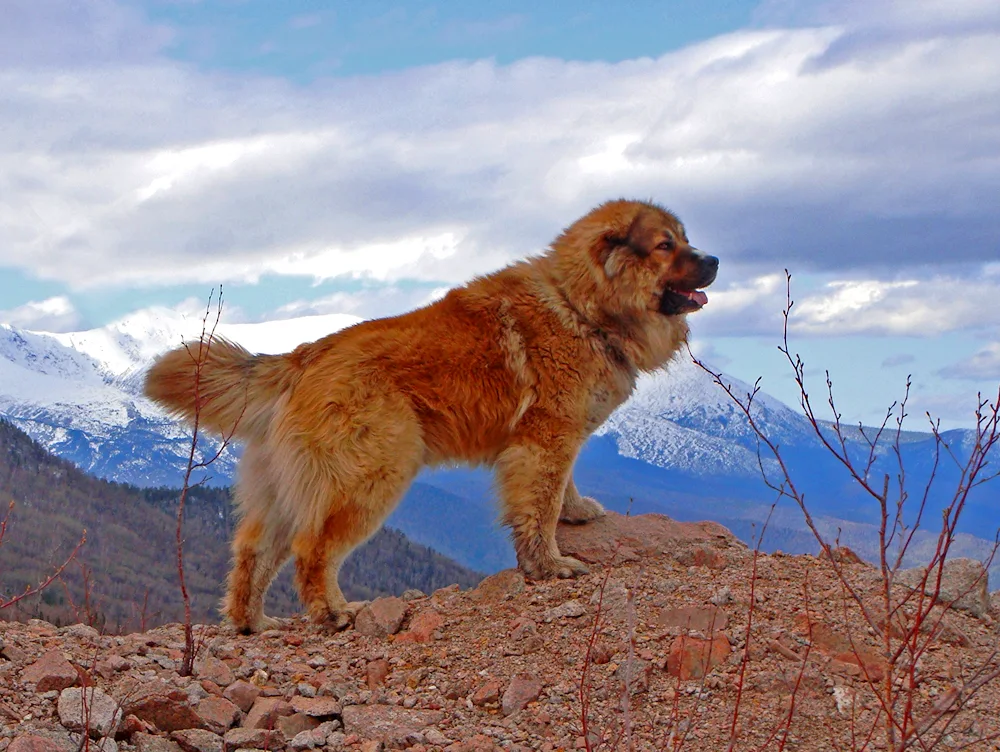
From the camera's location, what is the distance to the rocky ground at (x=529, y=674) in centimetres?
528

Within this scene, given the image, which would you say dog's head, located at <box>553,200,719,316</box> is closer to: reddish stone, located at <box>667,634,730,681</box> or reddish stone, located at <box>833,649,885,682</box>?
reddish stone, located at <box>667,634,730,681</box>

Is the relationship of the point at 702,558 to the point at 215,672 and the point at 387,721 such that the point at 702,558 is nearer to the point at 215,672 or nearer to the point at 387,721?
the point at 387,721

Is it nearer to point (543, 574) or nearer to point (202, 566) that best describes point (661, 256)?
point (543, 574)

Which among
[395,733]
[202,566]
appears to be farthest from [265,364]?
[202,566]

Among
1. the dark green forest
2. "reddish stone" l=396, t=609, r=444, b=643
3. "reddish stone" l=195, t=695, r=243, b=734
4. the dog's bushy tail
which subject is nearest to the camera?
"reddish stone" l=195, t=695, r=243, b=734

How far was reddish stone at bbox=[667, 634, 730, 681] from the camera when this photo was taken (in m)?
6.09

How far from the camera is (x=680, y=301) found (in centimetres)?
844

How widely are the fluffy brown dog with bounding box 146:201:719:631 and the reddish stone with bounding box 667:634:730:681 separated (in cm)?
161

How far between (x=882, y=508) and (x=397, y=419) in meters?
4.22

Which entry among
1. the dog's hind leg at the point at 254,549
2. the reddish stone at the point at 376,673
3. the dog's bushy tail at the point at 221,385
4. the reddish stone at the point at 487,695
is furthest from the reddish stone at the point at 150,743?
the dog's bushy tail at the point at 221,385

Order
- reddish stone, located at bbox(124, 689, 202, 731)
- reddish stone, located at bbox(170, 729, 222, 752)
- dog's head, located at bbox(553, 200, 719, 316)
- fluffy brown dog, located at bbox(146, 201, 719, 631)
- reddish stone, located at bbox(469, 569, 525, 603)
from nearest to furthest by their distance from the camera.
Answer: reddish stone, located at bbox(170, 729, 222, 752)
reddish stone, located at bbox(124, 689, 202, 731)
fluffy brown dog, located at bbox(146, 201, 719, 631)
reddish stone, located at bbox(469, 569, 525, 603)
dog's head, located at bbox(553, 200, 719, 316)

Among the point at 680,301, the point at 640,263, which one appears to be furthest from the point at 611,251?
the point at 680,301

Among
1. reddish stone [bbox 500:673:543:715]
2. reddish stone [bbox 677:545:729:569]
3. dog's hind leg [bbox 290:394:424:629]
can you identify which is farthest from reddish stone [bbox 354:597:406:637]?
reddish stone [bbox 677:545:729:569]

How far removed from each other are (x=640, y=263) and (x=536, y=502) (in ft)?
7.04
